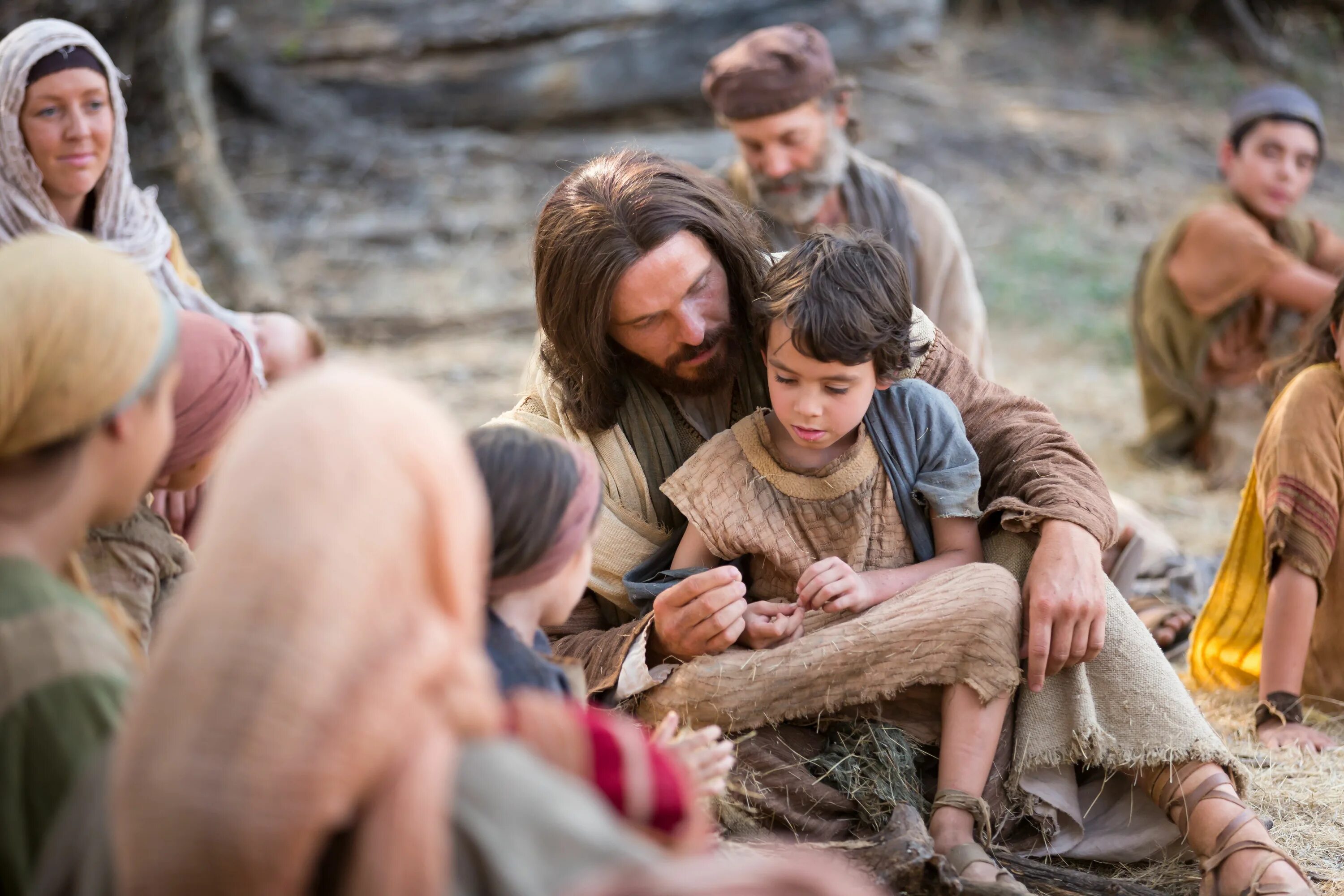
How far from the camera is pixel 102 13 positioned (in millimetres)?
8922

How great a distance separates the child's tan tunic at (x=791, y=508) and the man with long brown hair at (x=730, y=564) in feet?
0.75

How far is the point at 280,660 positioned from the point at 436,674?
0.62 feet

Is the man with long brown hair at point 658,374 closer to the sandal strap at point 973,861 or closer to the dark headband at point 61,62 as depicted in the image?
the sandal strap at point 973,861

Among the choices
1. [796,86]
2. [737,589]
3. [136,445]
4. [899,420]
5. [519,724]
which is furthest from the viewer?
[796,86]

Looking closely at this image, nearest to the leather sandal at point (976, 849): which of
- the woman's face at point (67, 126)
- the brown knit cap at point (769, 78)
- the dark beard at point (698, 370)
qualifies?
the dark beard at point (698, 370)

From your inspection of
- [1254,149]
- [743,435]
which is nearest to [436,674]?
[743,435]

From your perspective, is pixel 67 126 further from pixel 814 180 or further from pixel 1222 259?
pixel 1222 259

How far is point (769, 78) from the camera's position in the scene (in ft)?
18.6

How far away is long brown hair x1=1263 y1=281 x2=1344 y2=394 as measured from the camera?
3994mm

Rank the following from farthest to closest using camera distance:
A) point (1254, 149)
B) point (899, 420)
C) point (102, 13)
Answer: point (102, 13)
point (1254, 149)
point (899, 420)

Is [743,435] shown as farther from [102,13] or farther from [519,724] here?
[102,13]

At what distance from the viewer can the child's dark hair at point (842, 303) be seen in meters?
3.12

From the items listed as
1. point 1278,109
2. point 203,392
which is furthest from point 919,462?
point 1278,109

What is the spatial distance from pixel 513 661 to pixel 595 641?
109cm
